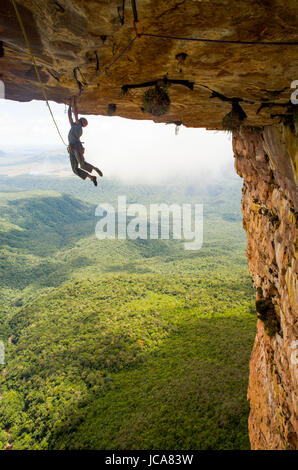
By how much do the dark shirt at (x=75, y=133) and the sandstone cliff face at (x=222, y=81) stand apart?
639 mm

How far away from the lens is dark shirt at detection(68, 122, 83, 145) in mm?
5910

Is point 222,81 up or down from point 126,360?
up

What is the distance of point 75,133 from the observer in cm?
591

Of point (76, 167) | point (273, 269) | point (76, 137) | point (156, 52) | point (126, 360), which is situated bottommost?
point (126, 360)

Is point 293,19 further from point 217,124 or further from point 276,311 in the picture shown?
point 276,311

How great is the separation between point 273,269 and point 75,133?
261 inches

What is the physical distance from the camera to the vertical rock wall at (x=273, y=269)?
236 inches

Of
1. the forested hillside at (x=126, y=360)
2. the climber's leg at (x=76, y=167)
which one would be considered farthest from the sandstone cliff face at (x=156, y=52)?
the forested hillside at (x=126, y=360)

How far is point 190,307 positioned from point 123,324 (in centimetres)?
1325

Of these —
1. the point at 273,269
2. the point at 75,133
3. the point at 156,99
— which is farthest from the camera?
the point at 273,269

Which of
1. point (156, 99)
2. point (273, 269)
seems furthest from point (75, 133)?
point (273, 269)

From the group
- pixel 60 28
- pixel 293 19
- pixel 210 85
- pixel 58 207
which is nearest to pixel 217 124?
pixel 210 85

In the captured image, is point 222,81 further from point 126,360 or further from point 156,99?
point 126,360

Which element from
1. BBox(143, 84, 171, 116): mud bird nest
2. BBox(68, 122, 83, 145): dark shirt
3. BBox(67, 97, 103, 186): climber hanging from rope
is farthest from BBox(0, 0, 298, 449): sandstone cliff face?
BBox(68, 122, 83, 145): dark shirt
